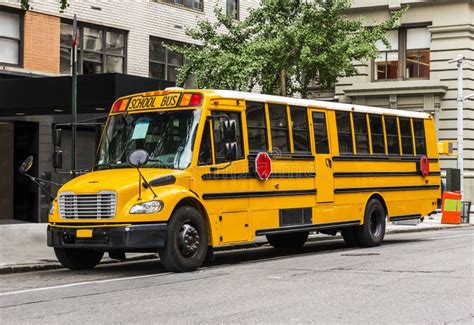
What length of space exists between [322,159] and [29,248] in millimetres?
6537

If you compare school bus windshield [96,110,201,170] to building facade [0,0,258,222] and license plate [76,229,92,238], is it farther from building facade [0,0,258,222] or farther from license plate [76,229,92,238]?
building facade [0,0,258,222]

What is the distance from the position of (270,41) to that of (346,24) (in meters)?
→ 2.99

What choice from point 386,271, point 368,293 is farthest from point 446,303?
point 386,271

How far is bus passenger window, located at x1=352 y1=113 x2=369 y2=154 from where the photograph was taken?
16906 millimetres

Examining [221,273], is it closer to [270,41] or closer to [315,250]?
[315,250]

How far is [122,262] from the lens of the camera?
14.6 metres

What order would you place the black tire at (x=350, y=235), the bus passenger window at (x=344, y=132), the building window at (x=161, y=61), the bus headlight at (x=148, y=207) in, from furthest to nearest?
the building window at (x=161, y=61) < the black tire at (x=350, y=235) < the bus passenger window at (x=344, y=132) < the bus headlight at (x=148, y=207)

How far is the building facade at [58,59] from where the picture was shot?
73.2 ft

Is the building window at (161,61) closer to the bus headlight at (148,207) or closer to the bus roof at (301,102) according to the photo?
the bus roof at (301,102)

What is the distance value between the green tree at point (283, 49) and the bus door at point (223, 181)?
7823 mm

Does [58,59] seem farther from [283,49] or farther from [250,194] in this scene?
[250,194]

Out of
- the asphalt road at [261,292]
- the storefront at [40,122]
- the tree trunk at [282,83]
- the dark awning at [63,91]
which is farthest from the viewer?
the tree trunk at [282,83]

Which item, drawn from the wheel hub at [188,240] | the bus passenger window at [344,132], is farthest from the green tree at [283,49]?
the wheel hub at [188,240]

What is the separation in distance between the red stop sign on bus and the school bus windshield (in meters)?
1.62
